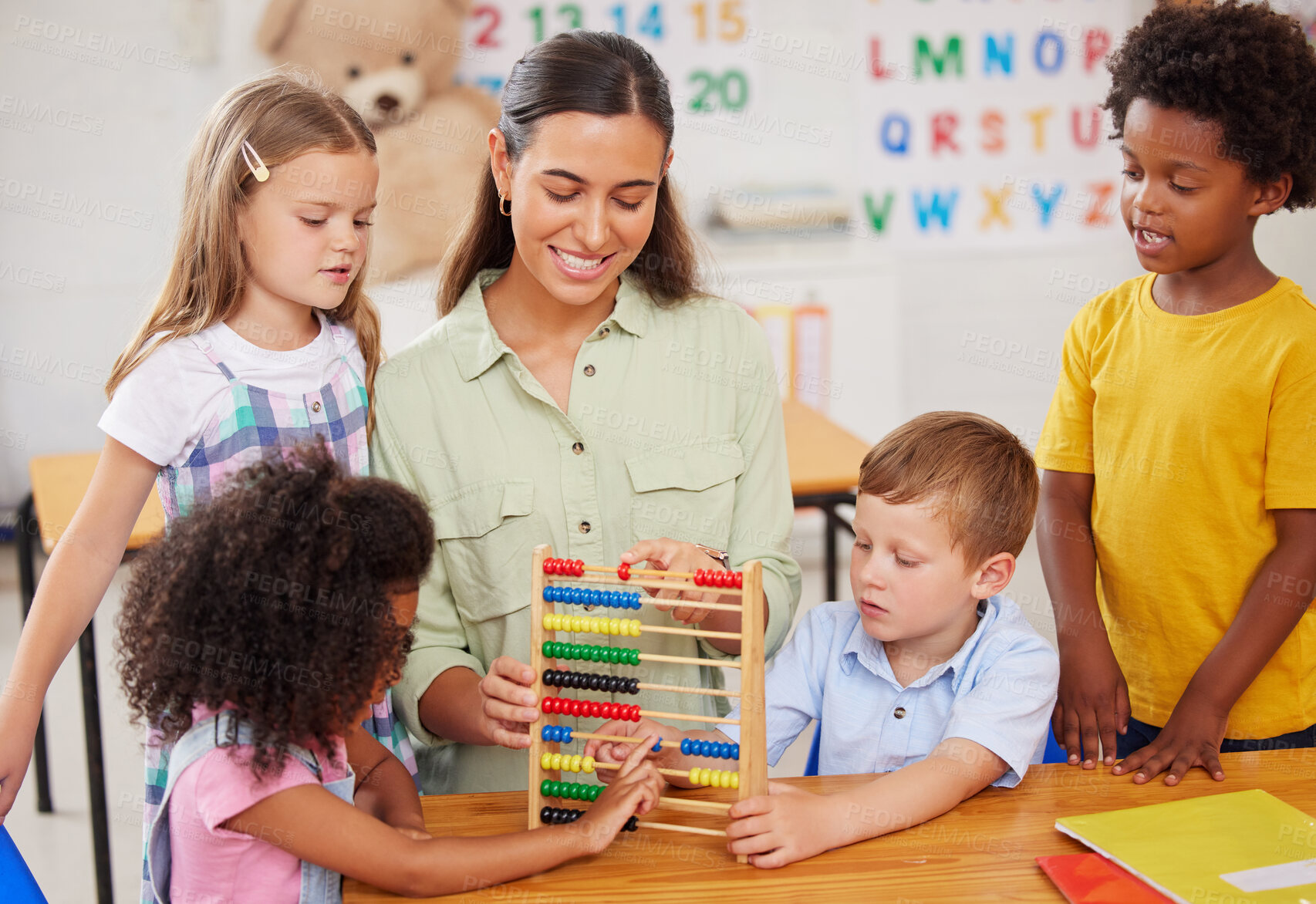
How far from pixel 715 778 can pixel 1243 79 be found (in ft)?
4.62

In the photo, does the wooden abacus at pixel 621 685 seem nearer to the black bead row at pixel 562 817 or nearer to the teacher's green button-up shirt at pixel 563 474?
the black bead row at pixel 562 817

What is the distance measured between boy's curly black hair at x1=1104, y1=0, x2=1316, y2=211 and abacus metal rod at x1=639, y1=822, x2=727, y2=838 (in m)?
1.34

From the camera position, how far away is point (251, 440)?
1.82 meters

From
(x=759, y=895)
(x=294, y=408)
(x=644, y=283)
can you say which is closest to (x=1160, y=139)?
(x=644, y=283)

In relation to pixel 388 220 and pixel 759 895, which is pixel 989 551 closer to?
pixel 759 895

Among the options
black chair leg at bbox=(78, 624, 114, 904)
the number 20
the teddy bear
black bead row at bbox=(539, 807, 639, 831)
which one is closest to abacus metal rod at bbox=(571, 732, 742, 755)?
black bead row at bbox=(539, 807, 639, 831)

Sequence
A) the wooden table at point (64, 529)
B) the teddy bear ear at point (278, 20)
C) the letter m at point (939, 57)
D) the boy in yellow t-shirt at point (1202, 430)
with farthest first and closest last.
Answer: the letter m at point (939, 57) → the teddy bear ear at point (278, 20) → the wooden table at point (64, 529) → the boy in yellow t-shirt at point (1202, 430)

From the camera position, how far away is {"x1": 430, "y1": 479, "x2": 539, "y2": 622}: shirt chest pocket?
1.89 meters

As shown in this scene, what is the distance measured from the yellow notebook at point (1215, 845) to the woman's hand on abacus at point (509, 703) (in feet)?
2.38

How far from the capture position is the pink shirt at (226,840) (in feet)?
4.44

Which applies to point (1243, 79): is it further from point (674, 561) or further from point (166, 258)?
point (166, 258)

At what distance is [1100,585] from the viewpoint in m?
2.15

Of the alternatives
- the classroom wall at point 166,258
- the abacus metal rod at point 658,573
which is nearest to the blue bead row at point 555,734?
the abacus metal rod at point 658,573

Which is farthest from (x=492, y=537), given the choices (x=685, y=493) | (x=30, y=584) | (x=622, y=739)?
(x=30, y=584)
